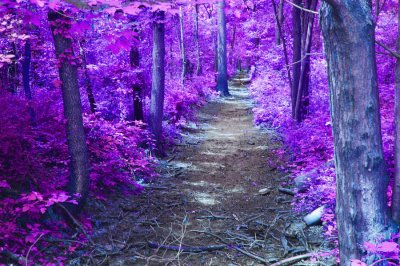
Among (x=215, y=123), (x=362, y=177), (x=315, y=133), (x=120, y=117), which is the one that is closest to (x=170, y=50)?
(x=215, y=123)

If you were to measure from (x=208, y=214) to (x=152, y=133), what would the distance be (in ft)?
12.1

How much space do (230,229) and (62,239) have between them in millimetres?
2518

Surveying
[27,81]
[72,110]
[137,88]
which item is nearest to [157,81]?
[137,88]

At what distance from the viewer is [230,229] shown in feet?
18.9

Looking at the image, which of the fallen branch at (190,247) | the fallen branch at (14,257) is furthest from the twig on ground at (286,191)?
the fallen branch at (14,257)

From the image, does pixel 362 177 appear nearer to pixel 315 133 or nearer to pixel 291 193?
pixel 291 193

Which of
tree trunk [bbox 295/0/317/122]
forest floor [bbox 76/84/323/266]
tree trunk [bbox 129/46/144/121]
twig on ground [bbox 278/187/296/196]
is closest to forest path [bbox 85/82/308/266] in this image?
forest floor [bbox 76/84/323/266]

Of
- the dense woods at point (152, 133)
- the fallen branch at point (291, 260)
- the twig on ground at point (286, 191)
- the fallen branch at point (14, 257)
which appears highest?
the dense woods at point (152, 133)

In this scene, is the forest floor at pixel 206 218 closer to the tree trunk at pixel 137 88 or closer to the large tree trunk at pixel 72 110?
the large tree trunk at pixel 72 110

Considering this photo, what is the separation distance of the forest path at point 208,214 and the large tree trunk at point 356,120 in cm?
173

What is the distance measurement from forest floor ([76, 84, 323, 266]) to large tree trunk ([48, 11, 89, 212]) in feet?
2.53

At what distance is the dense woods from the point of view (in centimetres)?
334

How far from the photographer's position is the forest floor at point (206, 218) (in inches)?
195

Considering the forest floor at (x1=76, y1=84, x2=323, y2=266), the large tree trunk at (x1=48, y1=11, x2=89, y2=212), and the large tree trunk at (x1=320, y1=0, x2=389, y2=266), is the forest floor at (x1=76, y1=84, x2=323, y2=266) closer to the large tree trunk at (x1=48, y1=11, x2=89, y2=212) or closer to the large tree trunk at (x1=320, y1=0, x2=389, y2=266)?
the large tree trunk at (x1=48, y1=11, x2=89, y2=212)
